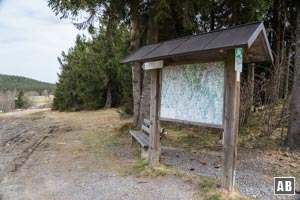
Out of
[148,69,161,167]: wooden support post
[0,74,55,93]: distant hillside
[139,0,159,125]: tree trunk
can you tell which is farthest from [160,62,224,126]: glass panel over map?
[0,74,55,93]: distant hillside

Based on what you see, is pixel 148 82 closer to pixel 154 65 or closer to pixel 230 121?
pixel 154 65

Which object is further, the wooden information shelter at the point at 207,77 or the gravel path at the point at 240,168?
the gravel path at the point at 240,168

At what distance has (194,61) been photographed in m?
3.98

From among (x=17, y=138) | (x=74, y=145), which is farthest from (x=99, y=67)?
(x=74, y=145)

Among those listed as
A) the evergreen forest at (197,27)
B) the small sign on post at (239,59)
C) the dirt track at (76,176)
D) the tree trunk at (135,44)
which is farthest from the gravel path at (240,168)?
the tree trunk at (135,44)

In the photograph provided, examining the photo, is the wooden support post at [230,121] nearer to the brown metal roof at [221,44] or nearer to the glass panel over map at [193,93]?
the glass panel over map at [193,93]

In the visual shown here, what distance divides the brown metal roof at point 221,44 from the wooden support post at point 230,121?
32 cm

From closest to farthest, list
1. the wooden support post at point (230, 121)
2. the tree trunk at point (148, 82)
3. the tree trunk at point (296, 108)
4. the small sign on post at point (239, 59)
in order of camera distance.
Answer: the small sign on post at point (239, 59)
the wooden support post at point (230, 121)
the tree trunk at point (296, 108)
the tree trunk at point (148, 82)

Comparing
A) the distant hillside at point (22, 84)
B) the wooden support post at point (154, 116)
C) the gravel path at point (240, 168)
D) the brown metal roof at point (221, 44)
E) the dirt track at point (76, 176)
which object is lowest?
the dirt track at point (76, 176)

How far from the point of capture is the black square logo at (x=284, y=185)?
3.41 metres

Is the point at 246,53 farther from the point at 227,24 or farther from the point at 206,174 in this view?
the point at 227,24

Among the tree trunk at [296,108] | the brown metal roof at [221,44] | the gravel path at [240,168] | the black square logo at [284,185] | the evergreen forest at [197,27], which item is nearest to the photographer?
the brown metal roof at [221,44]

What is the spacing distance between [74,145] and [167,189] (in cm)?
426

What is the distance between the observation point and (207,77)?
12.3ft
